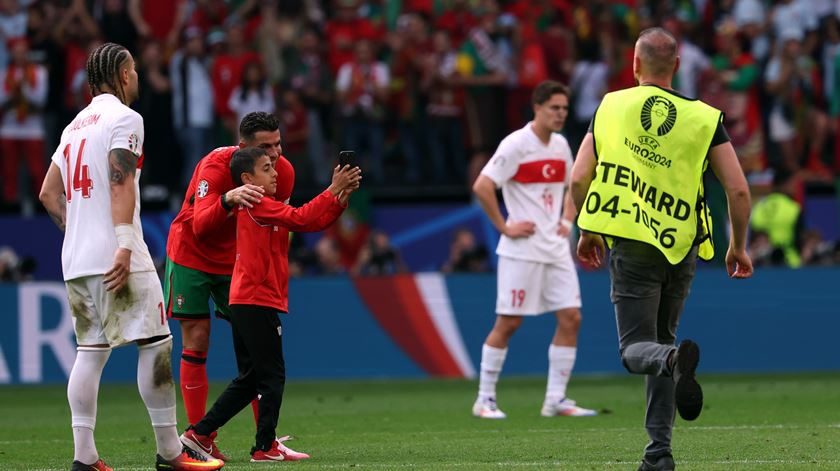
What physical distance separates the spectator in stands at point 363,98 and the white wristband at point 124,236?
12307 mm

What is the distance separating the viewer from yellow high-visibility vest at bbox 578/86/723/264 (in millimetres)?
7301

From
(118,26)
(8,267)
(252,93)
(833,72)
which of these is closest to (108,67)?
(8,267)

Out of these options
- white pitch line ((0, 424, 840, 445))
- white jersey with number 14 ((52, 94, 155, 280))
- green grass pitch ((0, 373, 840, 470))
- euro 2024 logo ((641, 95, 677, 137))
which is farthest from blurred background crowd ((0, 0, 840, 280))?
euro 2024 logo ((641, 95, 677, 137))

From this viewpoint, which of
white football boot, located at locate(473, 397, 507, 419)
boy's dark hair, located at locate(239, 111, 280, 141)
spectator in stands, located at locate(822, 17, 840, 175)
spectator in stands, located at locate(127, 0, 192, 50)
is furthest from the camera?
spectator in stands, located at locate(127, 0, 192, 50)

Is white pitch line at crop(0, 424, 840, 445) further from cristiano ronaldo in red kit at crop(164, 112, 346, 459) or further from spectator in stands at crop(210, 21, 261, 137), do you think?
spectator in stands at crop(210, 21, 261, 137)

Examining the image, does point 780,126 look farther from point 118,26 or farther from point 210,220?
point 210,220

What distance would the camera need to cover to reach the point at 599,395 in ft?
46.7

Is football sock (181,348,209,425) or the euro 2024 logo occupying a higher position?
the euro 2024 logo

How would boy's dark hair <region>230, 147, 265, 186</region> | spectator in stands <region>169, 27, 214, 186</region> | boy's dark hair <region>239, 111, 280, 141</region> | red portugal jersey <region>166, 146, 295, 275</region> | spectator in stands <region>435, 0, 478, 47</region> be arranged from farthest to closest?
spectator in stands <region>435, 0, 478, 47</region> → spectator in stands <region>169, 27, 214, 186</region> → boy's dark hair <region>239, 111, 280, 141</region> → red portugal jersey <region>166, 146, 295, 275</region> → boy's dark hair <region>230, 147, 265, 186</region>

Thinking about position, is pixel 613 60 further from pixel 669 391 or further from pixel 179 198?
pixel 669 391

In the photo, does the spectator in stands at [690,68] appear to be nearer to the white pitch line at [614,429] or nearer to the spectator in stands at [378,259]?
the spectator in stands at [378,259]

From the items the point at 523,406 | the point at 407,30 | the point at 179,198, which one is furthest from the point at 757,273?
the point at 179,198

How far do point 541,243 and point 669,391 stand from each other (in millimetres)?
5369

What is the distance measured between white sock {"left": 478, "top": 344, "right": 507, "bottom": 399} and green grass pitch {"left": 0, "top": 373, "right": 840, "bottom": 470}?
29cm
